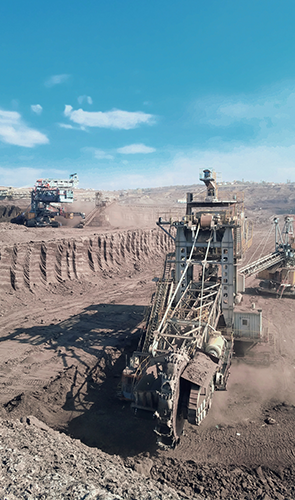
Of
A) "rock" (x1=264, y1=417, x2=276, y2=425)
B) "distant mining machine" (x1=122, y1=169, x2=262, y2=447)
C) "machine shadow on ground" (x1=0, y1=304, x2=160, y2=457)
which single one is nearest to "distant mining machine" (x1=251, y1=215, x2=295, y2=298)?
"distant mining machine" (x1=122, y1=169, x2=262, y2=447)

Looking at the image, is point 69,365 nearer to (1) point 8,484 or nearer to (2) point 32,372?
(2) point 32,372

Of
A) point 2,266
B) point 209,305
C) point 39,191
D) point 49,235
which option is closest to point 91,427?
point 209,305

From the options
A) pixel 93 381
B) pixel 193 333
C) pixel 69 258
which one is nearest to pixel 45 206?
pixel 69 258

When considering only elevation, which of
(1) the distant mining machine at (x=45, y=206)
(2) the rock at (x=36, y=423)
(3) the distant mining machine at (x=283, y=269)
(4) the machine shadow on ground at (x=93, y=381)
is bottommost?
(4) the machine shadow on ground at (x=93, y=381)

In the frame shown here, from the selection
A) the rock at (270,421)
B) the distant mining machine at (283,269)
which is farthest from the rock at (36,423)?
the distant mining machine at (283,269)

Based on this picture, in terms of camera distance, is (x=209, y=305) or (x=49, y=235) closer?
(x=209, y=305)

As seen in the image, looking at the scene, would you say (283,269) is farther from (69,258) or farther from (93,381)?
(93,381)

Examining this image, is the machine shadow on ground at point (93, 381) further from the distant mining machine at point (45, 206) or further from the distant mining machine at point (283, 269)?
the distant mining machine at point (45, 206)
